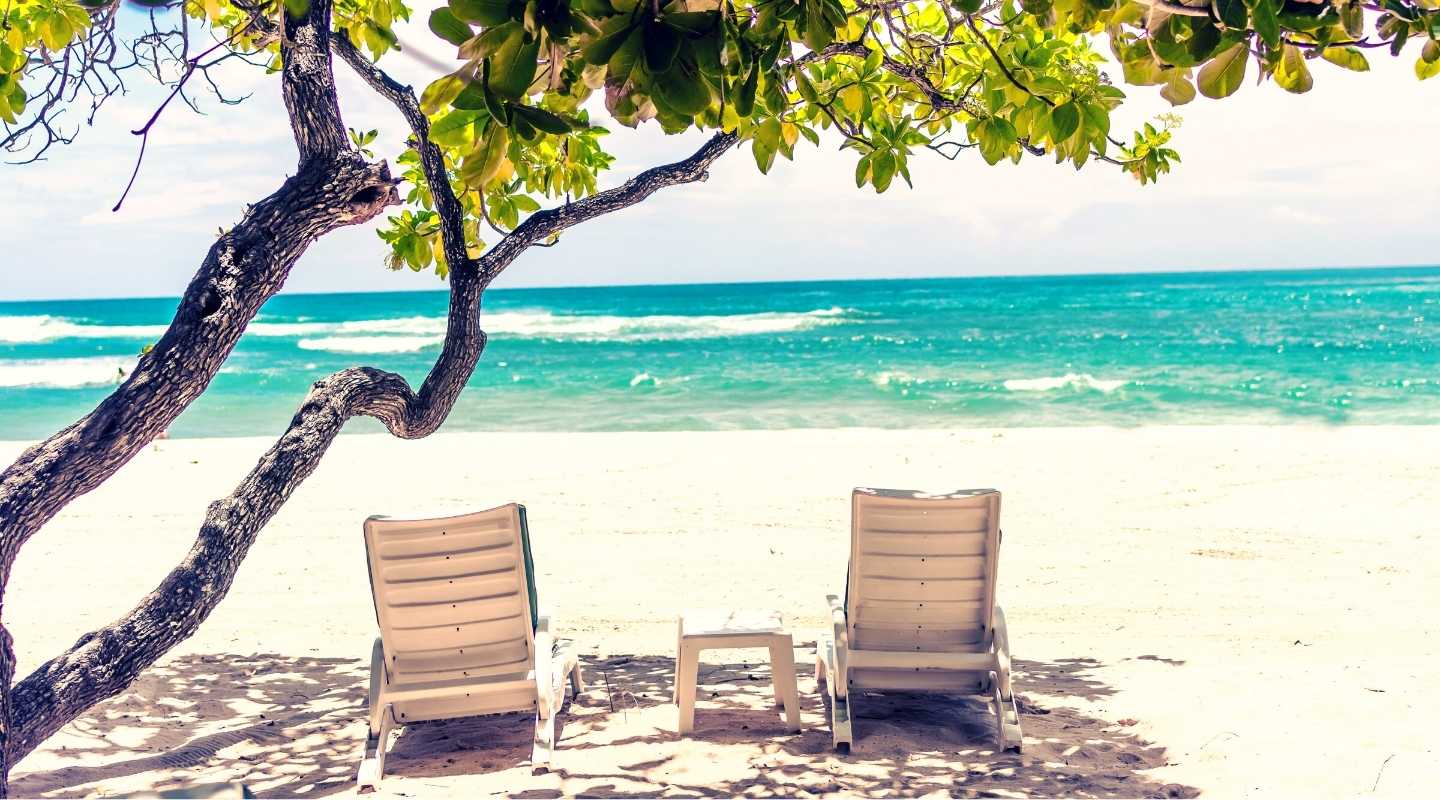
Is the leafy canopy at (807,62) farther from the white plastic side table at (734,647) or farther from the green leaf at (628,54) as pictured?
the white plastic side table at (734,647)

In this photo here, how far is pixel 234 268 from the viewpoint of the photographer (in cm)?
351

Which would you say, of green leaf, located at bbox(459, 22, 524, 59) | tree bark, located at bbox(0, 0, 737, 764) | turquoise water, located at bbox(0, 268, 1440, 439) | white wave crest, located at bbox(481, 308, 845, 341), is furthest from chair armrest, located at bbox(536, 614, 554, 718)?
white wave crest, located at bbox(481, 308, 845, 341)

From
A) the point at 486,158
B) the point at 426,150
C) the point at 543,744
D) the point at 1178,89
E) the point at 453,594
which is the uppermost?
the point at 426,150

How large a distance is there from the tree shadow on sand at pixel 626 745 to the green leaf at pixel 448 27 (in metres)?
2.68

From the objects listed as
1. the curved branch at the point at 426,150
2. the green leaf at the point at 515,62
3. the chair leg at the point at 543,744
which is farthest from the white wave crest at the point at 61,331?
the green leaf at the point at 515,62

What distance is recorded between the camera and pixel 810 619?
19.9ft

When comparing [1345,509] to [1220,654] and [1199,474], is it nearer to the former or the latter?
[1199,474]

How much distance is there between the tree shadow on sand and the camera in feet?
12.4

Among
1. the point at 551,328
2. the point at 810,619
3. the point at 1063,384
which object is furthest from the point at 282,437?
the point at 551,328

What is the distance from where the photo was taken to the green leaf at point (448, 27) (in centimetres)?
167

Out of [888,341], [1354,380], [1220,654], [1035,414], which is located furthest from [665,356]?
[1220,654]

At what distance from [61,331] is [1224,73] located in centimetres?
5536

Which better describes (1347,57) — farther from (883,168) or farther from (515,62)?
(515,62)

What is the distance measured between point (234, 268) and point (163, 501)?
720cm
